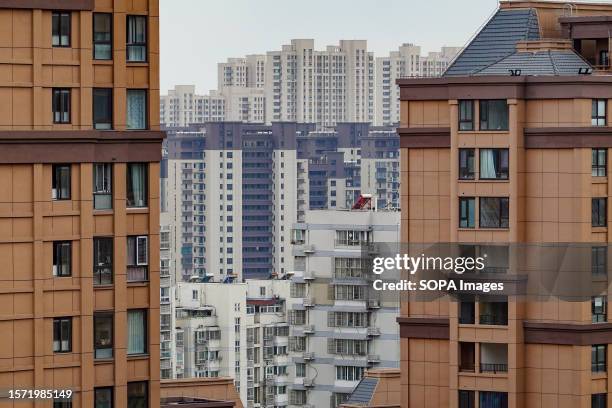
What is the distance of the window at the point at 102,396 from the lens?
18094 mm

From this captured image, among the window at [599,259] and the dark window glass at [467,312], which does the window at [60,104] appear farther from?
the window at [599,259]

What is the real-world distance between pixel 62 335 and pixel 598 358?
8862 mm

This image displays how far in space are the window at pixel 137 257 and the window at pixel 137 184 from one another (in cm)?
31

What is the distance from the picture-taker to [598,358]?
2470cm

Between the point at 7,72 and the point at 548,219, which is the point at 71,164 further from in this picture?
the point at 548,219

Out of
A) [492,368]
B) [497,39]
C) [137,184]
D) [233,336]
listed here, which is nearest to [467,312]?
[492,368]

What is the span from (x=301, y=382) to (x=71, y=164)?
34312 mm

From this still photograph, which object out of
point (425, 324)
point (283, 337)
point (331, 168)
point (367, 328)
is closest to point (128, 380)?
point (425, 324)

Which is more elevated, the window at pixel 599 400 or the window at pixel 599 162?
the window at pixel 599 162

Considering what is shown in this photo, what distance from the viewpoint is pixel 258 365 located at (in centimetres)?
7612

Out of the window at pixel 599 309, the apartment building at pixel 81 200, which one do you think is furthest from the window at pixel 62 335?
the window at pixel 599 309

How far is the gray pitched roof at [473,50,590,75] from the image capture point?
25250 millimetres

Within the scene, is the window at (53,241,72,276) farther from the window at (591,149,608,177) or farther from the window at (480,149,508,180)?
the window at (591,149,608,177)

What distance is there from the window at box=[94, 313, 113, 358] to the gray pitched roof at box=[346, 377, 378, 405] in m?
9.15
